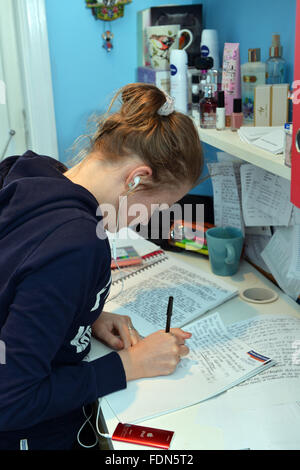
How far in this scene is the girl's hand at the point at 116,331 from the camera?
107 centimetres

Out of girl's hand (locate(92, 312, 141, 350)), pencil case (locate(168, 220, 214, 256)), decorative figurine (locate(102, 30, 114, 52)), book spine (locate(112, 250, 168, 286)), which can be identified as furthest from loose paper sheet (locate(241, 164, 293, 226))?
decorative figurine (locate(102, 30, 114, 52))

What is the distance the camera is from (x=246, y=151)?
3.49ft

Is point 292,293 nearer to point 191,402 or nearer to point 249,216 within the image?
point 249,216

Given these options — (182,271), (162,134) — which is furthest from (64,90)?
(162,134)

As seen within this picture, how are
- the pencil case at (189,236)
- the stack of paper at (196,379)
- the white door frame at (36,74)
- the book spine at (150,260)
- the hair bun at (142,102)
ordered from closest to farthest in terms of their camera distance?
the stack of paper at (196,379)
the hair bun at (142,102)
the book spine at (150,260)
the pencil case at (189,236)
the white door frame at (36,74)

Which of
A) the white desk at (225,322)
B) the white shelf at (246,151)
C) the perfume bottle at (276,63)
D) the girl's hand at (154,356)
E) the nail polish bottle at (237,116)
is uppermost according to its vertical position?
the perfume bottle at (276,63)

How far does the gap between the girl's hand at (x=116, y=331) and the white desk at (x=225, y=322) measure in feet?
0.09

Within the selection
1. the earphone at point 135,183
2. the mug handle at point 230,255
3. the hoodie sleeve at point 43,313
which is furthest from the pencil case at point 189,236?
the hoodie sleeve at point 43,313

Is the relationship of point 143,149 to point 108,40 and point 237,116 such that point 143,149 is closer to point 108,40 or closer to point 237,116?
point 237,116

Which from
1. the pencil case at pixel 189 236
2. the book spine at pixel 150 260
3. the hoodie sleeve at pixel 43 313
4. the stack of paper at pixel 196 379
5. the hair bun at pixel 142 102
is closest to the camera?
the hoodie sleeve at pixel 43 313

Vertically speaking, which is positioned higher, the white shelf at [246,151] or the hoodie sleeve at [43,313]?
the white shelf at [246,151]

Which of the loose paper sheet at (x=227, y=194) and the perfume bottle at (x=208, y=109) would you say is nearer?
the perfume bottle at (x=208, y=109)

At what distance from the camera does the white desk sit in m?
0.81

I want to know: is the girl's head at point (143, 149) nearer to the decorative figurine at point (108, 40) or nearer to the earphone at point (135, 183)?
the earphone at point (135, 183)
